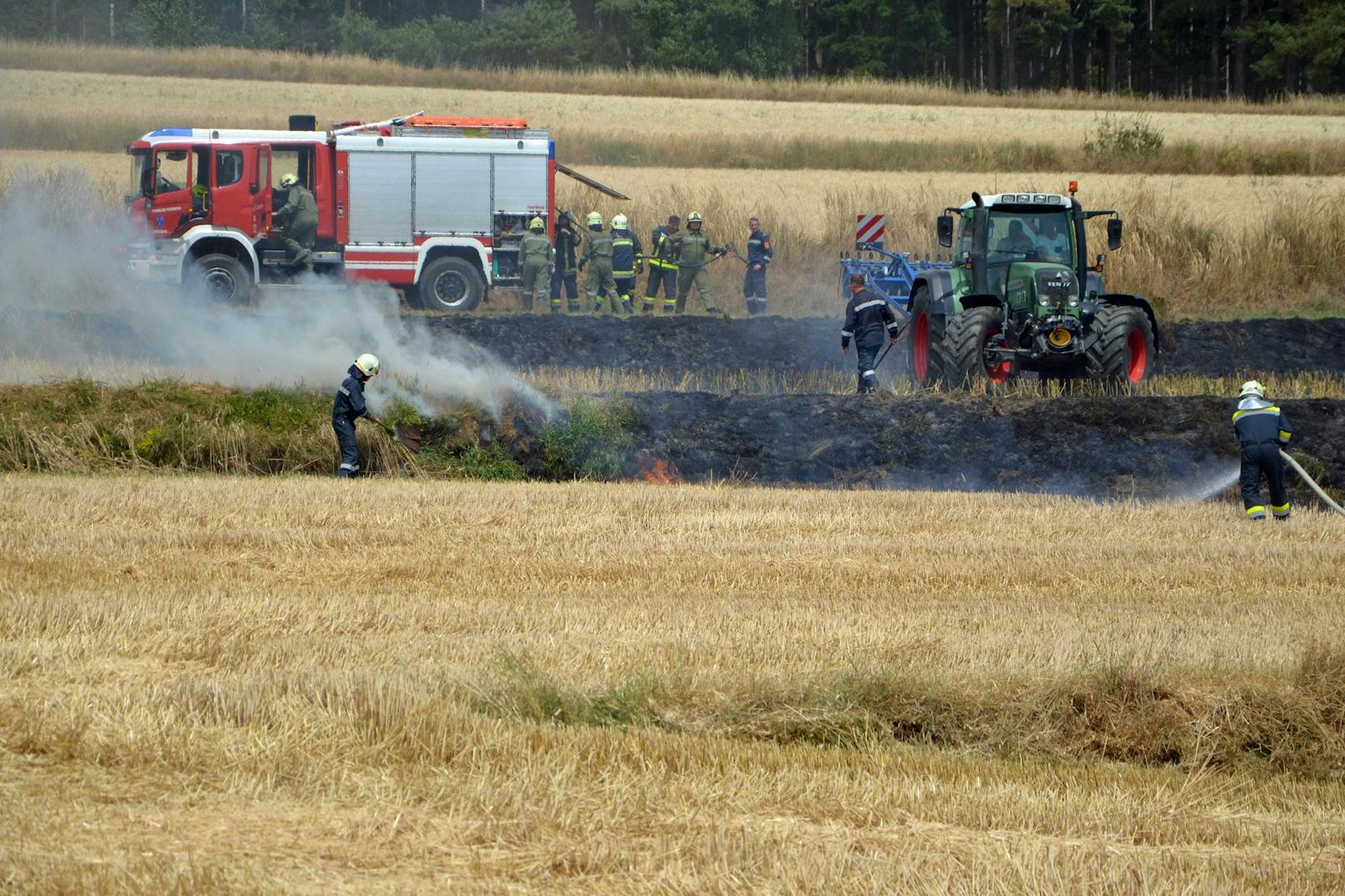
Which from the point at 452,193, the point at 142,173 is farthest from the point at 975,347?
the point at 142,173

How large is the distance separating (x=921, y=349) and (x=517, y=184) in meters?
8.96

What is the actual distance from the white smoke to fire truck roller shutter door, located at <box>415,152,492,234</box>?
6.15 feet

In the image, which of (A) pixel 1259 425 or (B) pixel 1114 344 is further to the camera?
(B) pixel 1114 344

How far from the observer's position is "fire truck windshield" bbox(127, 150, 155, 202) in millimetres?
22750

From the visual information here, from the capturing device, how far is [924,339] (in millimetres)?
17969

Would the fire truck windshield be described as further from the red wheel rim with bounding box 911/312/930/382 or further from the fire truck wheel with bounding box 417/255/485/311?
the red wheel rim with bounding box 911/312/930/382

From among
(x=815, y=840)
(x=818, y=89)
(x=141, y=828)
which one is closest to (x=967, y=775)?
(x=815, y=840)

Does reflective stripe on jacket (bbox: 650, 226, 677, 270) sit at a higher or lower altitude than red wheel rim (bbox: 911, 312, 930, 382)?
higher

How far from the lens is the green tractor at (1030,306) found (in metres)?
15.7

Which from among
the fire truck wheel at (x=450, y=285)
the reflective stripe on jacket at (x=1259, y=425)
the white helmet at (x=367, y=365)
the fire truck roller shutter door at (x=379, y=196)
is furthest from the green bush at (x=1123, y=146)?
the white helmet at (x=367, y=365)

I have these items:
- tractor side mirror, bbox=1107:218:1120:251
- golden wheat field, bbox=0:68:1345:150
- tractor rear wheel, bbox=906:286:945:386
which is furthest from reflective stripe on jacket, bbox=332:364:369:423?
golden wheat field, bbox=0:68:1345:150

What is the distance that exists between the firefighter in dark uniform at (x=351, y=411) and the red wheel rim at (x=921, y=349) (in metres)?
7.23

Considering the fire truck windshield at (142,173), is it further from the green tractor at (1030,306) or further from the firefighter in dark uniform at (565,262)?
the green tractor at (1030,306)

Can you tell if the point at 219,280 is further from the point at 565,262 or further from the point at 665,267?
the point at 665,267
